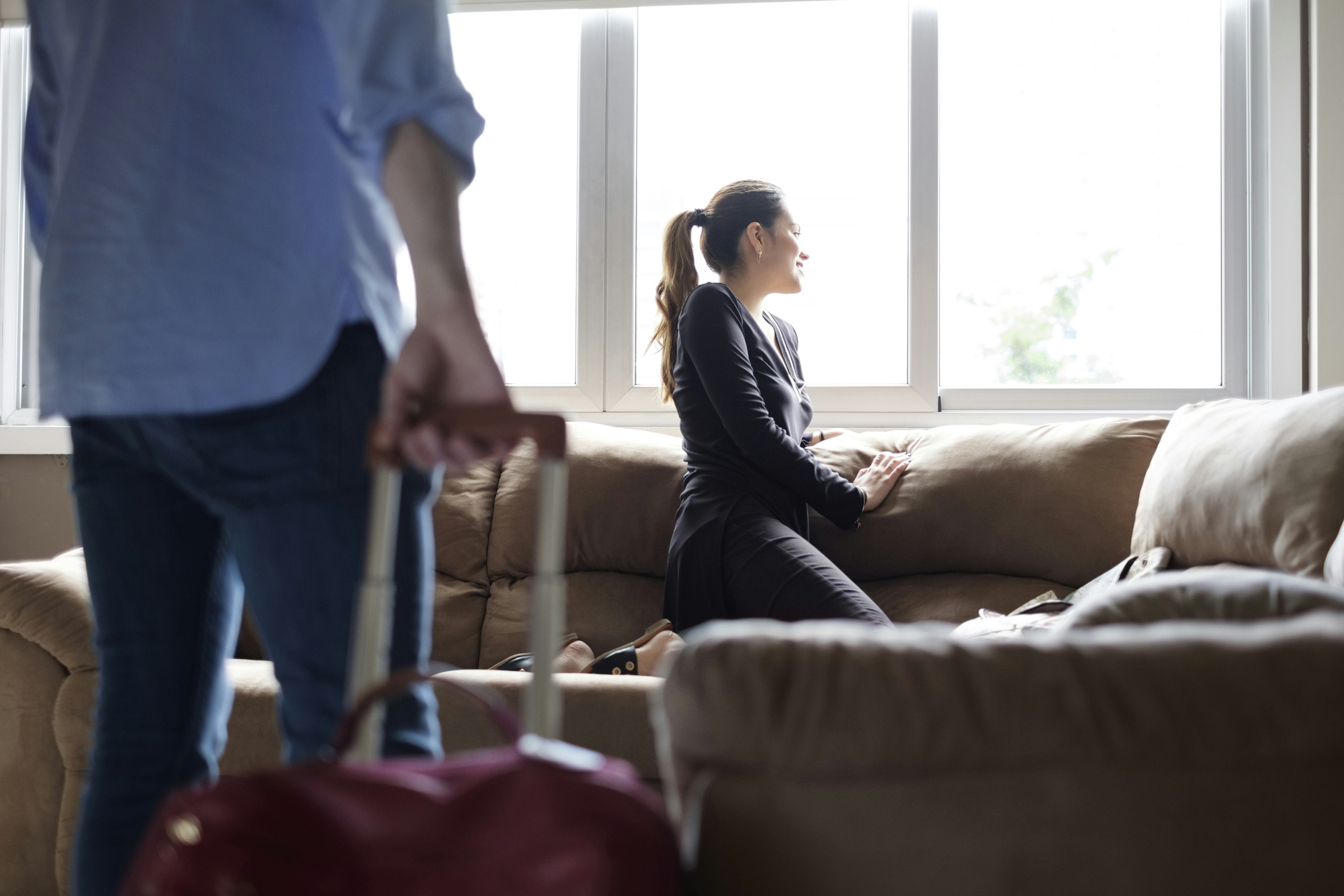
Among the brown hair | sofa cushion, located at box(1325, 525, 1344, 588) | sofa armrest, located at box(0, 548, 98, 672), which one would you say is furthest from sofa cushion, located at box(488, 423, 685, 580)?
sofa cushion, located at box(1325, 525, 1344, 588)

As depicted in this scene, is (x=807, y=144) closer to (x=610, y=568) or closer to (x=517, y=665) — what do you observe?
(x=610, y=568)

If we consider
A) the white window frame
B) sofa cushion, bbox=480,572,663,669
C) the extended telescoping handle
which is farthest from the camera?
the white window frame

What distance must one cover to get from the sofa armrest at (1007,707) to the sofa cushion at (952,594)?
1502 millimetres

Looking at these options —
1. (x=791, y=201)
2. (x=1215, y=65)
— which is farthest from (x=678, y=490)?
(x=1215, y=65)

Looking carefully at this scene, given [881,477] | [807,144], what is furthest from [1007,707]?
[807,144]

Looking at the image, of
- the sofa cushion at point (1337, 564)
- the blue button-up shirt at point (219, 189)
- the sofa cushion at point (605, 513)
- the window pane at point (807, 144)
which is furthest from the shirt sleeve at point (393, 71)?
the window pane at point (807, 144)

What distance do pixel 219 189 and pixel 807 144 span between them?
2.40 metres

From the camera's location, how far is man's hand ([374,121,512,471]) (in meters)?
0.59

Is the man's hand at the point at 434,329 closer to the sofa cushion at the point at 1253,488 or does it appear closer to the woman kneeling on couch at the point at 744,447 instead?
the sofa cushion at the point at 1253,488

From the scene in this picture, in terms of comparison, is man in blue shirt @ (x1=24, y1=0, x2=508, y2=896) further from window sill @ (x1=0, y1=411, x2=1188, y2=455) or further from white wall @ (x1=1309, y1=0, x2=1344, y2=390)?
white wall @ (x1=1309, y1=0, x2=1344, y2=390)

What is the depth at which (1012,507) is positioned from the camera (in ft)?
6.61

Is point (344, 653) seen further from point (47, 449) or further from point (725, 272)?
point (47, 449)

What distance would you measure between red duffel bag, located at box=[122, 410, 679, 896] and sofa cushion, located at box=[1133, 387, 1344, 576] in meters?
1.11

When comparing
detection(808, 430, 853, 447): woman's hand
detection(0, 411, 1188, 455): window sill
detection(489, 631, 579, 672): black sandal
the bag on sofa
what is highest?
detection(0, 411, 1188, 455): window sill
